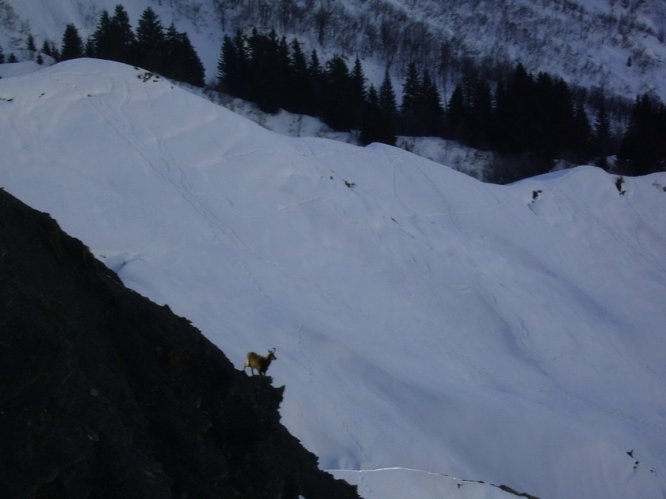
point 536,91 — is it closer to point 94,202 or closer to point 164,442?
point 94,202

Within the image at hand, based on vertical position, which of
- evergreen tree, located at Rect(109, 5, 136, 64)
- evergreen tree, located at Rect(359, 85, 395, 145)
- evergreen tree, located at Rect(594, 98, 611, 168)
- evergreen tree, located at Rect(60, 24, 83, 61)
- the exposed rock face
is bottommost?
evergreen tree, located at Rect(594, 98, 611, 168)

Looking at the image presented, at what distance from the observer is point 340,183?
20438mm

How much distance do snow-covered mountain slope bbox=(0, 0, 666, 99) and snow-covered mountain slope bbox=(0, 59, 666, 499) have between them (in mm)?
29302

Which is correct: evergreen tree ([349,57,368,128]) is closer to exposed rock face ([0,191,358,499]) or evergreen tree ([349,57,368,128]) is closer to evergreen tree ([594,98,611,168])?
evergreen tree ([594,98,611,168])

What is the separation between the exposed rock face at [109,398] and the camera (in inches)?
138

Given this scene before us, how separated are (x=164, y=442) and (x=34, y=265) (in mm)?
1754

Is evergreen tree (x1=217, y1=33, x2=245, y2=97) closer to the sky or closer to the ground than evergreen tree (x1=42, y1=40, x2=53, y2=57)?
closer to the sky

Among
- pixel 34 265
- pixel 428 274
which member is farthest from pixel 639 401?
pixel 34 265

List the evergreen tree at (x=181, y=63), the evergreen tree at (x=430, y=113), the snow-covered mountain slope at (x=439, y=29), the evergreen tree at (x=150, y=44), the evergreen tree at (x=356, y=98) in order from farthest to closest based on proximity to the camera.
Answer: the snow-covered mountain slope at (x=439, y=29) < the evergreen tree at (x=430, y=113) < the evergreen tree at (x=181, y=63) < the evergreen tree at (x=150, y=44) < the evergreen tree at (x=356, y=98)

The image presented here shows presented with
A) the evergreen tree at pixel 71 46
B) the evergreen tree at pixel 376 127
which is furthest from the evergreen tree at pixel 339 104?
the evergreen tree at pixel 71 46

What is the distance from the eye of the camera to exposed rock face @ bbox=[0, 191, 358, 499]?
3518 millimetres

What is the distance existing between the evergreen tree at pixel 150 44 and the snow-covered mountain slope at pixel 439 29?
7594mm

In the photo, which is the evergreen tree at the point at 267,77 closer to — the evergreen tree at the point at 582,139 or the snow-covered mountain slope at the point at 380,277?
the snow-covered mountain slope at the point at 380,277

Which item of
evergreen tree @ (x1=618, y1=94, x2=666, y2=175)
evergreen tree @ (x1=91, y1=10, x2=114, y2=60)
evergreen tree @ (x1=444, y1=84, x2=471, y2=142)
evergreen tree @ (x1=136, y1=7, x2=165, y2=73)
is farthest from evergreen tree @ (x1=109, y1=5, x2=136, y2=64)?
evergreen tree @ (x1=618, y1=94, x2=666, y2=175)
